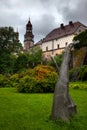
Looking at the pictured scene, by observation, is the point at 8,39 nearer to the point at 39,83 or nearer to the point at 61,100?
the point at 39,83

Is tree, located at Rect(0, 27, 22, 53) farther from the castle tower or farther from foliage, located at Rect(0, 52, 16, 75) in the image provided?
the castle tower

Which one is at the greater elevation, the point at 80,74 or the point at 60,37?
the point at 60,37

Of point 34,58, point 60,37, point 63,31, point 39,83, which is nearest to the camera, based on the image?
point 39,83

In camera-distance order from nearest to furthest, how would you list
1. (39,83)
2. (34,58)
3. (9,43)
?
(39,83) → (9,43) → (34,58)

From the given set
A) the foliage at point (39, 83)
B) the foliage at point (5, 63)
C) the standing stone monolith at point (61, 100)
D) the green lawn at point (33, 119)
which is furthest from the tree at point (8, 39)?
the standing stone monolith at point (61, 100)

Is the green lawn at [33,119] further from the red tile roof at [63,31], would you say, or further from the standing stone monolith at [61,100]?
the red tile roof at [63,31]

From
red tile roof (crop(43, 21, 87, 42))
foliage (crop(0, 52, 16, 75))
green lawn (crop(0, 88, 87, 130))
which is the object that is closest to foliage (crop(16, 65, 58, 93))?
green lawn (crop(0, 88, 87, 130))

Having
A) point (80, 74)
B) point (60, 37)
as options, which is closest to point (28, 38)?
point (60, 37)

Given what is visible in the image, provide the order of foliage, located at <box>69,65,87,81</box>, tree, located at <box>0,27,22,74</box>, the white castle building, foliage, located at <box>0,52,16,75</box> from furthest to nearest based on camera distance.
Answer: the white castle building
tree, located at <box>0,27,22,74</box>
foliage, located at <box>0,52,16,75</box>
foliage, located at <box>69,65,87,81</box>

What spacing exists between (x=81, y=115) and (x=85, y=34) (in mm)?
30381

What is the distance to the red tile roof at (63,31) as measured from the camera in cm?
7019

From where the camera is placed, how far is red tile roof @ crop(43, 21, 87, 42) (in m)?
70.2

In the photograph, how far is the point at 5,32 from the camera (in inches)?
1975

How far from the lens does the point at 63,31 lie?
73750mm
